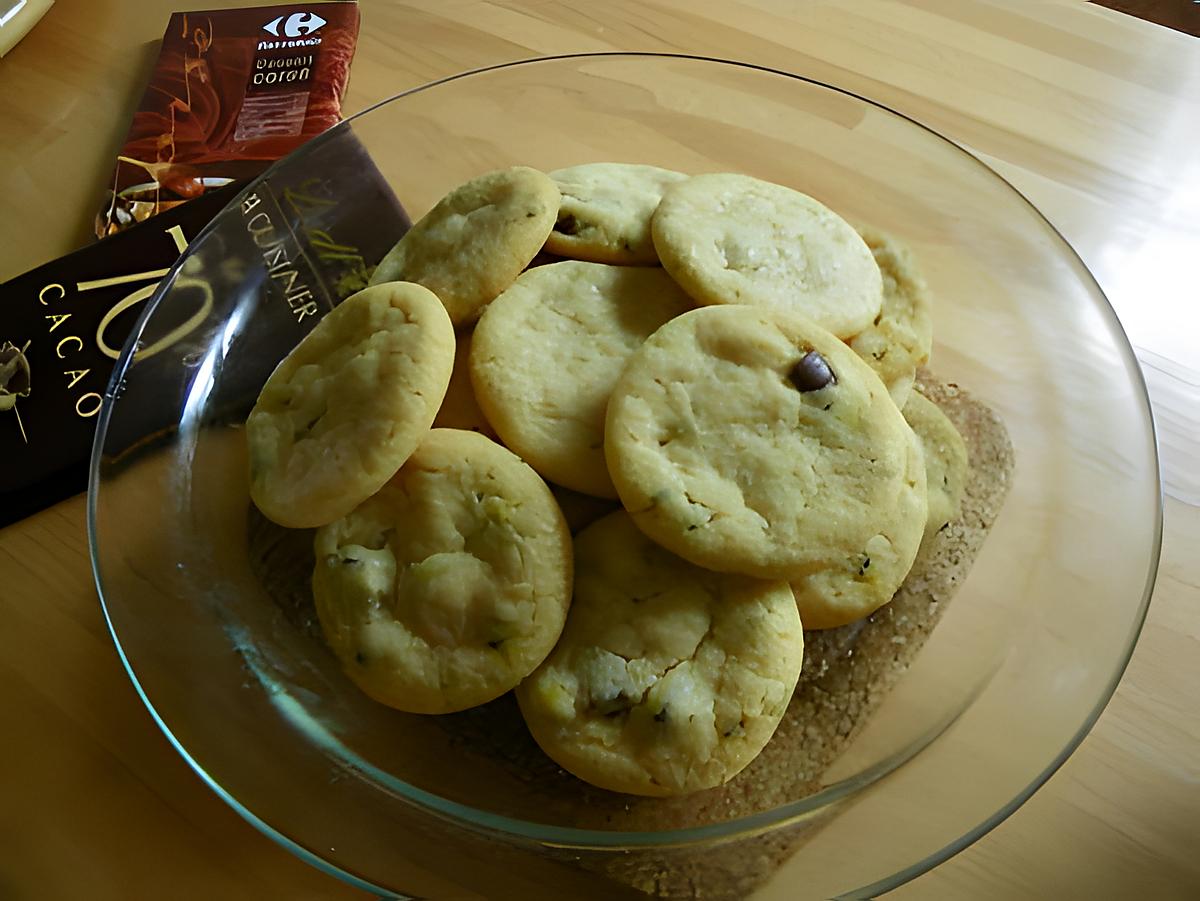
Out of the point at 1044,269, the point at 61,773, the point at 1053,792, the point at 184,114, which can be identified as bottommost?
the point at 61,773

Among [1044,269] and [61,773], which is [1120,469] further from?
[61,773]

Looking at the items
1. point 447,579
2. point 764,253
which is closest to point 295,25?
point 764,253

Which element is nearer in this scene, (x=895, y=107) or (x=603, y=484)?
(x=603, y=484)

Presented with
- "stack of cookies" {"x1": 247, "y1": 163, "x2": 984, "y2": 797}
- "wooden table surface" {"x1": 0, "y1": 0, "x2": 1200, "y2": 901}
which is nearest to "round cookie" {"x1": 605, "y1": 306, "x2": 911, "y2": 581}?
"stack of cookies" {"x1": 247, "y1": 163, "x2": 984, "y2": 797}

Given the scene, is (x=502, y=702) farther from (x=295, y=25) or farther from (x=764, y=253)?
(x=295, y=25)

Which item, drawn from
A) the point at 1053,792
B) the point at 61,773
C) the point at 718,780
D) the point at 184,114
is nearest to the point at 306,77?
the point at 184,114

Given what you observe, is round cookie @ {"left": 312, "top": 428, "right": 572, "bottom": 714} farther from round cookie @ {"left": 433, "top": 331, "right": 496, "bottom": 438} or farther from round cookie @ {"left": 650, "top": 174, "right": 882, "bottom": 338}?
round cookie @ {"left": 650, "top": 174, "right": 882, "bottom": 338}

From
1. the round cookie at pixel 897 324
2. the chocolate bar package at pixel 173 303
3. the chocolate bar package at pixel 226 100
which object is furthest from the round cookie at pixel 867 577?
the chocolate bar package at pixel 226 100
